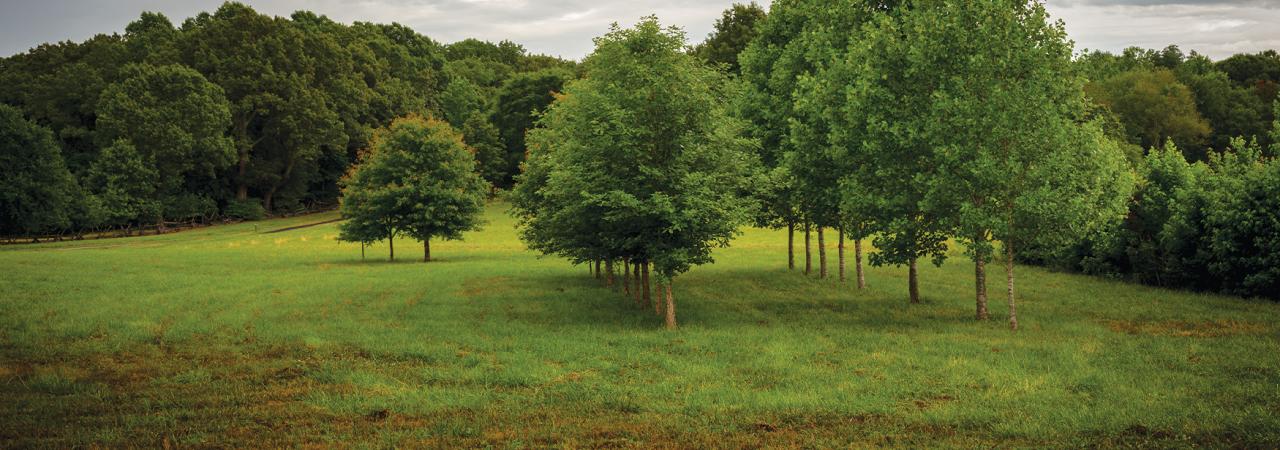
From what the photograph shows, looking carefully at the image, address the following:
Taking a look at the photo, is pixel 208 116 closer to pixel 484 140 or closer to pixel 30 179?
pixel 30 179

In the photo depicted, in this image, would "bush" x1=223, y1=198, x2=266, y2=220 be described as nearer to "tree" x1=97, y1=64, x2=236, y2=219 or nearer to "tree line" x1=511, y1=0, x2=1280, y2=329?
"tree" x1=97, y1=64, x2=236, y2=219

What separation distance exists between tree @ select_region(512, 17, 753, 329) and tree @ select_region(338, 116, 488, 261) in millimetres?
24853

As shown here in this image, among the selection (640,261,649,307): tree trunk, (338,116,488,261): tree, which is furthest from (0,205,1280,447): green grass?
(338,116,488,261): tree

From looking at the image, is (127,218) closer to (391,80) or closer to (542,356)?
(391,80)

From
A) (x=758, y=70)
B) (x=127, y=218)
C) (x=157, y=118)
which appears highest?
(x=157, y=118)

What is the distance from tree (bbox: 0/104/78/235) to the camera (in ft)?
210

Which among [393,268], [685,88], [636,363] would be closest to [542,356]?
[636,363]

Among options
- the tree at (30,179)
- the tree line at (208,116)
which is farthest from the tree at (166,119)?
the tree at (30,179)

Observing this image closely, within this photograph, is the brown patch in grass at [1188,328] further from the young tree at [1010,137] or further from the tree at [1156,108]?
the tree at [1156,108]

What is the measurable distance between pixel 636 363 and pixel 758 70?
2000cm

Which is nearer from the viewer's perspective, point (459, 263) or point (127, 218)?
point (459, 263)

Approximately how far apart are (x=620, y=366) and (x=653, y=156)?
8109mm

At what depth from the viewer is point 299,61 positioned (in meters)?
86.7

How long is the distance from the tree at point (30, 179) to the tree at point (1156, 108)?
101536 millimetres
